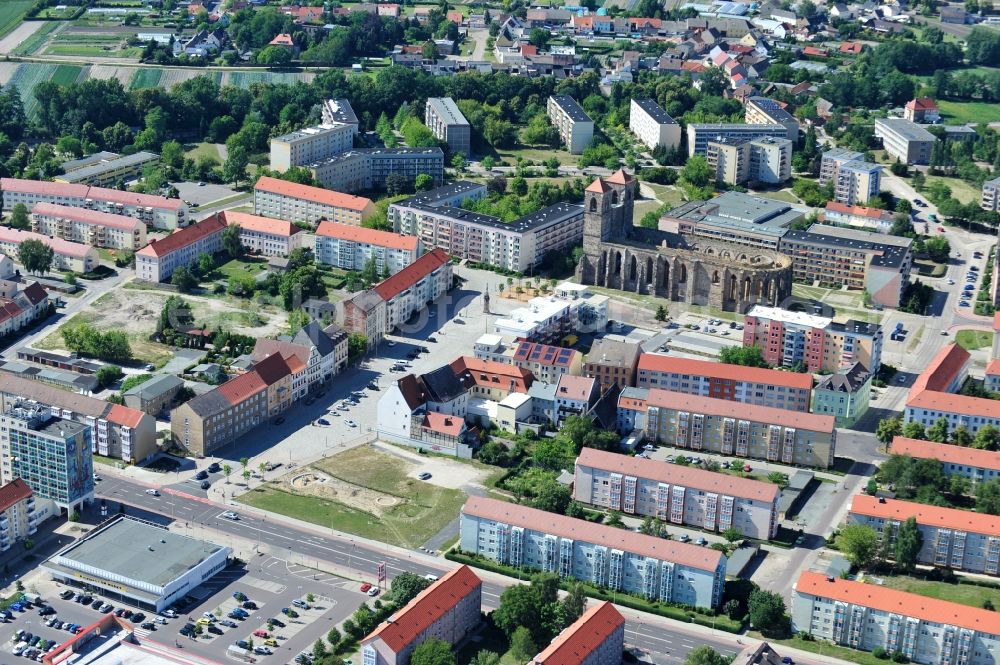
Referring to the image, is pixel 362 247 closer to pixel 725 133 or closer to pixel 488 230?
pixel 488 230

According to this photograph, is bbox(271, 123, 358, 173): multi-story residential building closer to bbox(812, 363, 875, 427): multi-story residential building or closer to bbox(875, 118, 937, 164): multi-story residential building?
bbox(875, 118, 937, 164): multi-story residential building

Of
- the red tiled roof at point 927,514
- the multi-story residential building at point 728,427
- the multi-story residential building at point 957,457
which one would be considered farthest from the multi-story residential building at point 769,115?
the red tiled roof at point 927,514

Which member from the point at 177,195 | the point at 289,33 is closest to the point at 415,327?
the point at 177,195

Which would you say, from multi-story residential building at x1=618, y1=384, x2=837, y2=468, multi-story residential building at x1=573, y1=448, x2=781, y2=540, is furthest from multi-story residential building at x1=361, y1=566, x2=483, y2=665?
multi-story residential building at x1=618, y1=384, x2=837, y2=468

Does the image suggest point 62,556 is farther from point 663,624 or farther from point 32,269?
point 32,269

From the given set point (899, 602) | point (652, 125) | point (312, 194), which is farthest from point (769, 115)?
point (899, 602)

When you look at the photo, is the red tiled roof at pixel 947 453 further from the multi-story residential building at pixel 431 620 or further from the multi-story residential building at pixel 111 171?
the multi-story residential building at pixel 111 171
